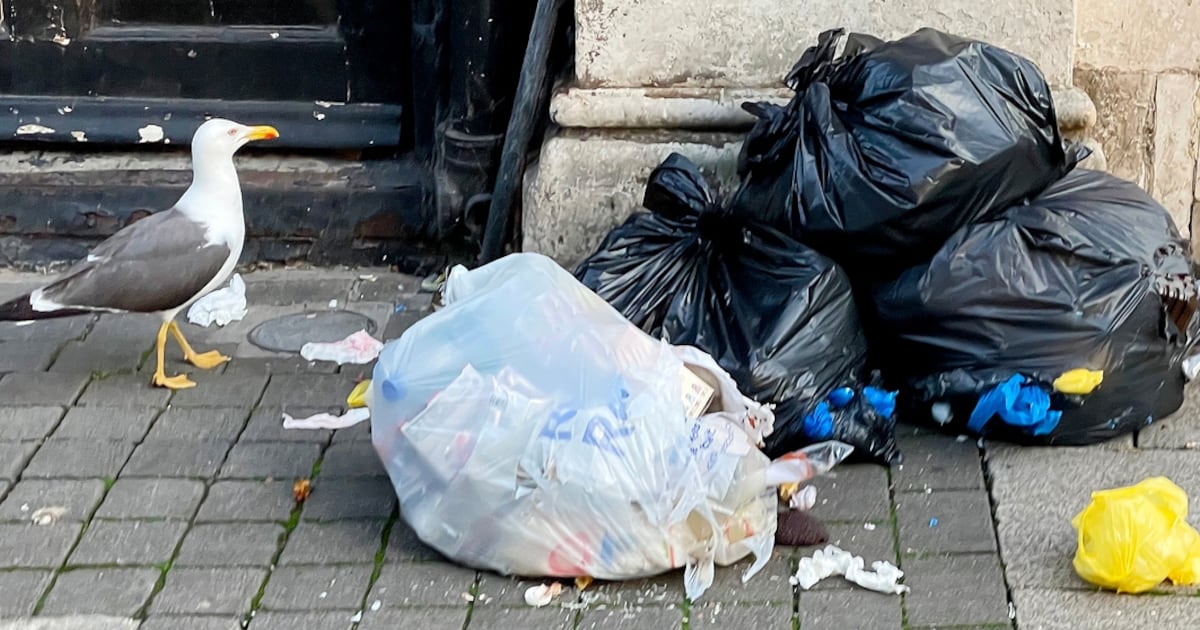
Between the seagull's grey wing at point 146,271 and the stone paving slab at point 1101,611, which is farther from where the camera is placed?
the seagull's grey wing at point 146,271

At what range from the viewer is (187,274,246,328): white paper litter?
161 inches

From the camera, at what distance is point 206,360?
3.76 meters

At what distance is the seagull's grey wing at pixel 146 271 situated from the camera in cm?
355

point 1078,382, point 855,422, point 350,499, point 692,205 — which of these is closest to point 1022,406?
point 1078,382

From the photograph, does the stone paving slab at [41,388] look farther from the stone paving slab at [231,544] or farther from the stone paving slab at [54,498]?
the stone paving slab at [231,544]

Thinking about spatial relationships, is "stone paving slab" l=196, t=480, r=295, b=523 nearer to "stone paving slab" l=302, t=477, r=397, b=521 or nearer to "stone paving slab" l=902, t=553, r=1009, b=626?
"stone paving slab" l=302, t=477, r=397, b=521

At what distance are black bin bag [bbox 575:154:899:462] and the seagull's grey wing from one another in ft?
3.09

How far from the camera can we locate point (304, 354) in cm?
380

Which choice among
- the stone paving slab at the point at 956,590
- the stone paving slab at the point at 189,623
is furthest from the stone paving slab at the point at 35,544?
the stone paving slab at the point at 956,590

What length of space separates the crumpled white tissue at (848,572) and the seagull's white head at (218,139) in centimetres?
179

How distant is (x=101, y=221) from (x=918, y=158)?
2534 mm

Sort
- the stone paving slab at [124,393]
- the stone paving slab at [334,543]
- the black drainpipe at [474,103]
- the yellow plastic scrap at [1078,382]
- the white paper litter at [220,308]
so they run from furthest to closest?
the black drainpipe at [474,103] → the white paper litter at [220,308] → the stone paving slab at [124,393] → the yellow plastic scrap at [1078,382] → the stone paving slab at [334,543]

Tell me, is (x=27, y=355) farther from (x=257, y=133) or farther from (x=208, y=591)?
(x=208, y=591)

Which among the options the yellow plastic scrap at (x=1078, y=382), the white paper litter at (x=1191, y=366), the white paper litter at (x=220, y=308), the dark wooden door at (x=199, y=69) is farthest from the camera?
the dark wooden door at (x=199, y=69)
